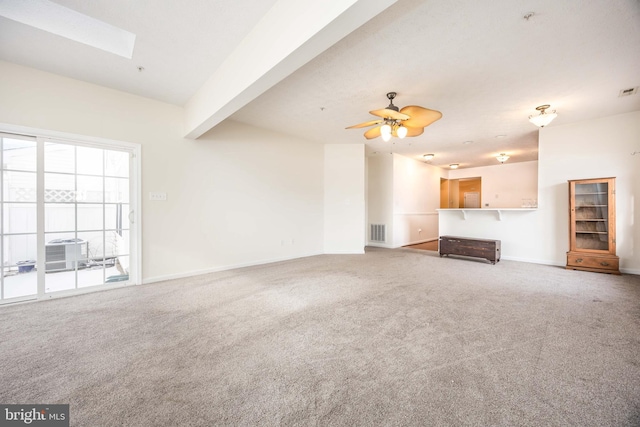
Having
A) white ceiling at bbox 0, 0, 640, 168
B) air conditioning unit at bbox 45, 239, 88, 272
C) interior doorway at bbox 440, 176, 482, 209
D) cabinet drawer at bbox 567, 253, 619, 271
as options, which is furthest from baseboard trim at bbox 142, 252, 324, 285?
interior doorway at bbox 440, 176, 482, 209

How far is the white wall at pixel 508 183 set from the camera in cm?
795

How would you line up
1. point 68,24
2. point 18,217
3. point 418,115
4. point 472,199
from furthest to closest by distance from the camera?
1. point 472,199
2. point 418,115
3. point 18,217
4. point 68,24

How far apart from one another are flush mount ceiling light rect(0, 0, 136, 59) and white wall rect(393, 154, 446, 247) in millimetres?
6098

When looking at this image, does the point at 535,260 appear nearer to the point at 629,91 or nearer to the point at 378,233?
the point at 629,91

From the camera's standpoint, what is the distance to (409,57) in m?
2.64

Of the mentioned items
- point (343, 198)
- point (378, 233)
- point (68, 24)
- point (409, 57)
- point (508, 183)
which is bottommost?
point (378, 233)

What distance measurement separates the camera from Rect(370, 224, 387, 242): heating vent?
720 centimetres

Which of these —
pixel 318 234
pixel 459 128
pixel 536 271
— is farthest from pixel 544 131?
pixel 318 234

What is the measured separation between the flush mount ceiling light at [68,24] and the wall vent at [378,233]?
20.8ft

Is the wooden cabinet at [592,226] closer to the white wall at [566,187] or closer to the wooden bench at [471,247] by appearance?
the white wall at [566,187]

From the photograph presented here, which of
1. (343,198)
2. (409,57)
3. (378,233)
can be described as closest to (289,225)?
(343,198)

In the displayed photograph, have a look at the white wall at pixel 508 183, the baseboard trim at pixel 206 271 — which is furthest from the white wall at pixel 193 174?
the white wall at pixel 508 183

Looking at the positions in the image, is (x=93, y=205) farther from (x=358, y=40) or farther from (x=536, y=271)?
(x=536, y=271)

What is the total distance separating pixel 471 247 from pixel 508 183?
15.5 ft
